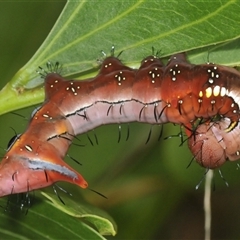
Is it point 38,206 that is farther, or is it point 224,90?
point 38,206

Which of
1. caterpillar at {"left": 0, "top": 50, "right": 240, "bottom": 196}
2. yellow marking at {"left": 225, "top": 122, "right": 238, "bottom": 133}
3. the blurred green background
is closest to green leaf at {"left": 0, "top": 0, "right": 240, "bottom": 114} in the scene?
caterpillar at {"left": 0, "top": 50, "right": 240, "bottom": 196}


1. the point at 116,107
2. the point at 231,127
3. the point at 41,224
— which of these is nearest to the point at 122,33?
the point at 116,107

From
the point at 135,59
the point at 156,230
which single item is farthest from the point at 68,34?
the point at 156,230

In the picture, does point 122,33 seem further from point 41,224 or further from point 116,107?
point 41,224

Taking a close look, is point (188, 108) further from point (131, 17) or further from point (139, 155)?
point (139, 155)

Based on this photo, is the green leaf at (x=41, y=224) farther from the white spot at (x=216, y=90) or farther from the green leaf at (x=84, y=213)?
the white spot at (x=216, y=90)

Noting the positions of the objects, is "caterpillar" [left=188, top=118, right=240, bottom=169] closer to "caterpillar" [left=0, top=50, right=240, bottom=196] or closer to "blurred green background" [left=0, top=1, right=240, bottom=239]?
"caterpillar" [left=0, top=50, right=240, bottom=196]
